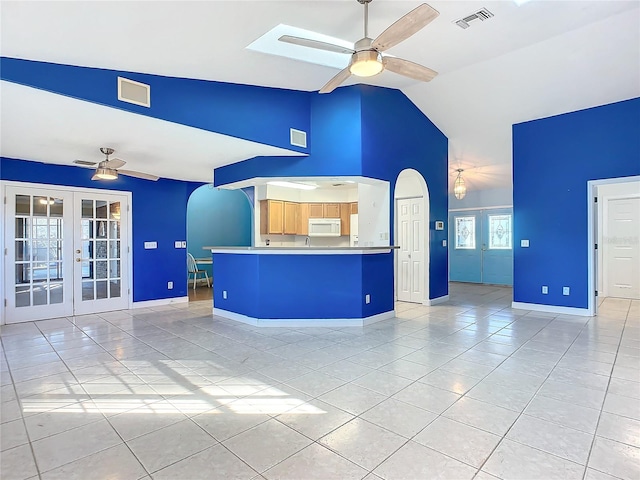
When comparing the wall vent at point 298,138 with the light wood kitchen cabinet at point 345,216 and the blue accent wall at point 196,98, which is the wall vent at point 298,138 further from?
the light wood kitchen cabinet at point 345,216

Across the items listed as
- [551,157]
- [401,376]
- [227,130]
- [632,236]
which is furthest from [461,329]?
[632,236]

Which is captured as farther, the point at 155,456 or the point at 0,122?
the point at 0,122

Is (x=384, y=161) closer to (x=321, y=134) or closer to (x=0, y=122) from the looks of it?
(x=321, y=134)

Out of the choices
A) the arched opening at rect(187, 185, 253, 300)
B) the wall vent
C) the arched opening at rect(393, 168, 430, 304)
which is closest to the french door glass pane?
the arched opening at rect(187, 185, 253, 300)

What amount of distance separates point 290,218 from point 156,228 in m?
2.98

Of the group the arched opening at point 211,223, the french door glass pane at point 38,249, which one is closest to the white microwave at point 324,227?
the arched opening at point 211,223

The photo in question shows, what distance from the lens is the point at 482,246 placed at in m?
9.04

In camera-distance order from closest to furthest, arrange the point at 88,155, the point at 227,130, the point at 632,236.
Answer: the point at 227,130, the point at 88,155, the point at 632,236

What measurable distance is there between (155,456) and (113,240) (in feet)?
16.5

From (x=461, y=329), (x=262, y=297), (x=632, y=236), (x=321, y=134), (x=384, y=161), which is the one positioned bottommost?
(x=461, y=329)

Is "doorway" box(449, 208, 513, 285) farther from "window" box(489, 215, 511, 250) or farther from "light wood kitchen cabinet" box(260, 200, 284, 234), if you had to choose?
"light wood kitchen cabinet" box(260, 200, 284, 234)

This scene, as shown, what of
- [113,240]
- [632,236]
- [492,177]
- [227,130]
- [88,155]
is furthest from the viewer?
[492,177]

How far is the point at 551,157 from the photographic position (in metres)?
5.56

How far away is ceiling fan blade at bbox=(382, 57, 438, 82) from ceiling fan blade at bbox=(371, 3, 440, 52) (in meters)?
0.25
